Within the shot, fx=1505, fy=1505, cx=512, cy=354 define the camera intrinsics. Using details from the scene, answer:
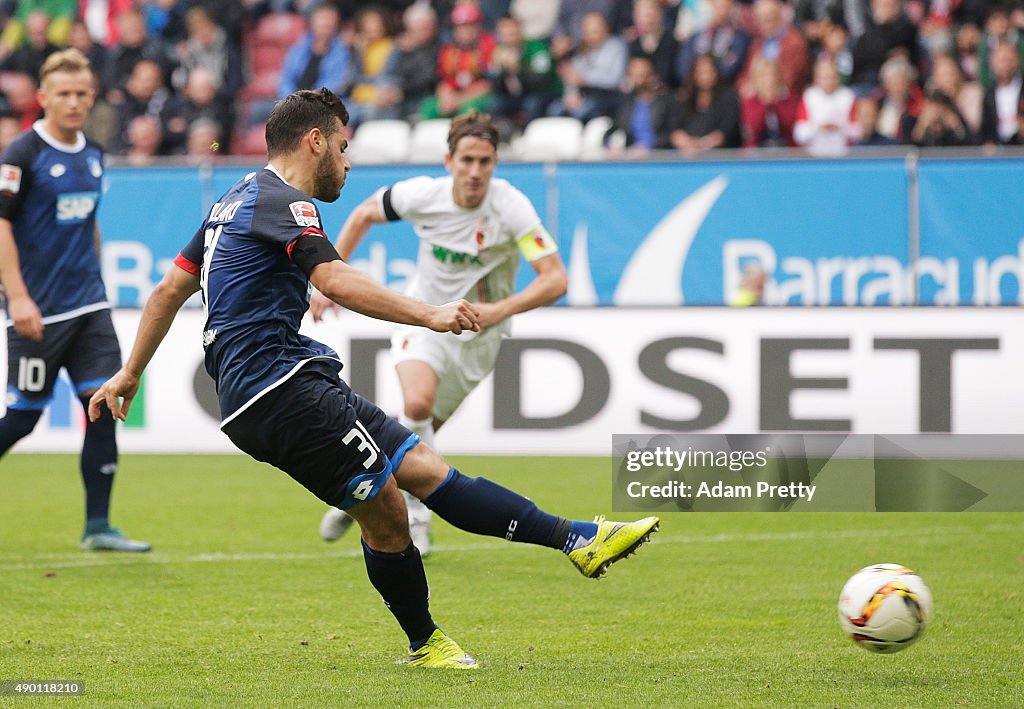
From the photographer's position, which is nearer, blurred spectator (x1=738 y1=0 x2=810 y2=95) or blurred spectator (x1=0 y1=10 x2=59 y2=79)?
blurred spectator (x1=738 y1=0 x2=810 y2=95)

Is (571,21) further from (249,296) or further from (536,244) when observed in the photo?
(249,296)

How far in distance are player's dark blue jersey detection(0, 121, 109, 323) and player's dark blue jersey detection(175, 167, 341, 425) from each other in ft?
10.6

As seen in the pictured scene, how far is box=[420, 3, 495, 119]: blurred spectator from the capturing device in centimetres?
1716

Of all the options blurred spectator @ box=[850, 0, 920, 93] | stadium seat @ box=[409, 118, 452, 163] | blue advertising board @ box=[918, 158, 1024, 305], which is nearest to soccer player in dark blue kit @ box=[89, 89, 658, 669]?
blue advertising board @ box=[918, 158, 1024, 305]

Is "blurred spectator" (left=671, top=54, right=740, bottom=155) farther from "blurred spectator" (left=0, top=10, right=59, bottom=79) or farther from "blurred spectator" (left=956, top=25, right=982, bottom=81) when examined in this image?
"blurred spectator" (left=0, top=10, right=59, bottom=79)

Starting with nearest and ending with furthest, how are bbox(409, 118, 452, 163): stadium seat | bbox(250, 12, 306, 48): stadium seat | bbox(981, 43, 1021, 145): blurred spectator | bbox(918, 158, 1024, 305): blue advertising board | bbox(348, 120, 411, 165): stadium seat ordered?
bbox(918, 158, 1024, 305): blue advertising board → bbox(981, 43, 1021, 145): blurred spectator → bbox(409, 118, 452, 163): stadium seat → bbox(348, 120, 411, 165): stadium seat → bbox(250, 12, 306, 48): stadium seat

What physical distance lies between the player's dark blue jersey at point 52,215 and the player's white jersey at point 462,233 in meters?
1.60

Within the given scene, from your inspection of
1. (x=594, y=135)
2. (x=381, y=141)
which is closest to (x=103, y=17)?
(x=381, y=141)

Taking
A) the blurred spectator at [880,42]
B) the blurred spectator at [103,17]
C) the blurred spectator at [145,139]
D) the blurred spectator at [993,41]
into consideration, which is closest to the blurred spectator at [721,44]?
the blurred spectator at [880,42]

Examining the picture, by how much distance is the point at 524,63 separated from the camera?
58.1 ft

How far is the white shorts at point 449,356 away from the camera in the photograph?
820 cm

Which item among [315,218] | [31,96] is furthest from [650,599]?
[31,96]

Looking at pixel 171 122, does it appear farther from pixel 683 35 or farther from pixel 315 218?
pixel 315 218

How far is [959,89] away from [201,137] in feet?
27.1
